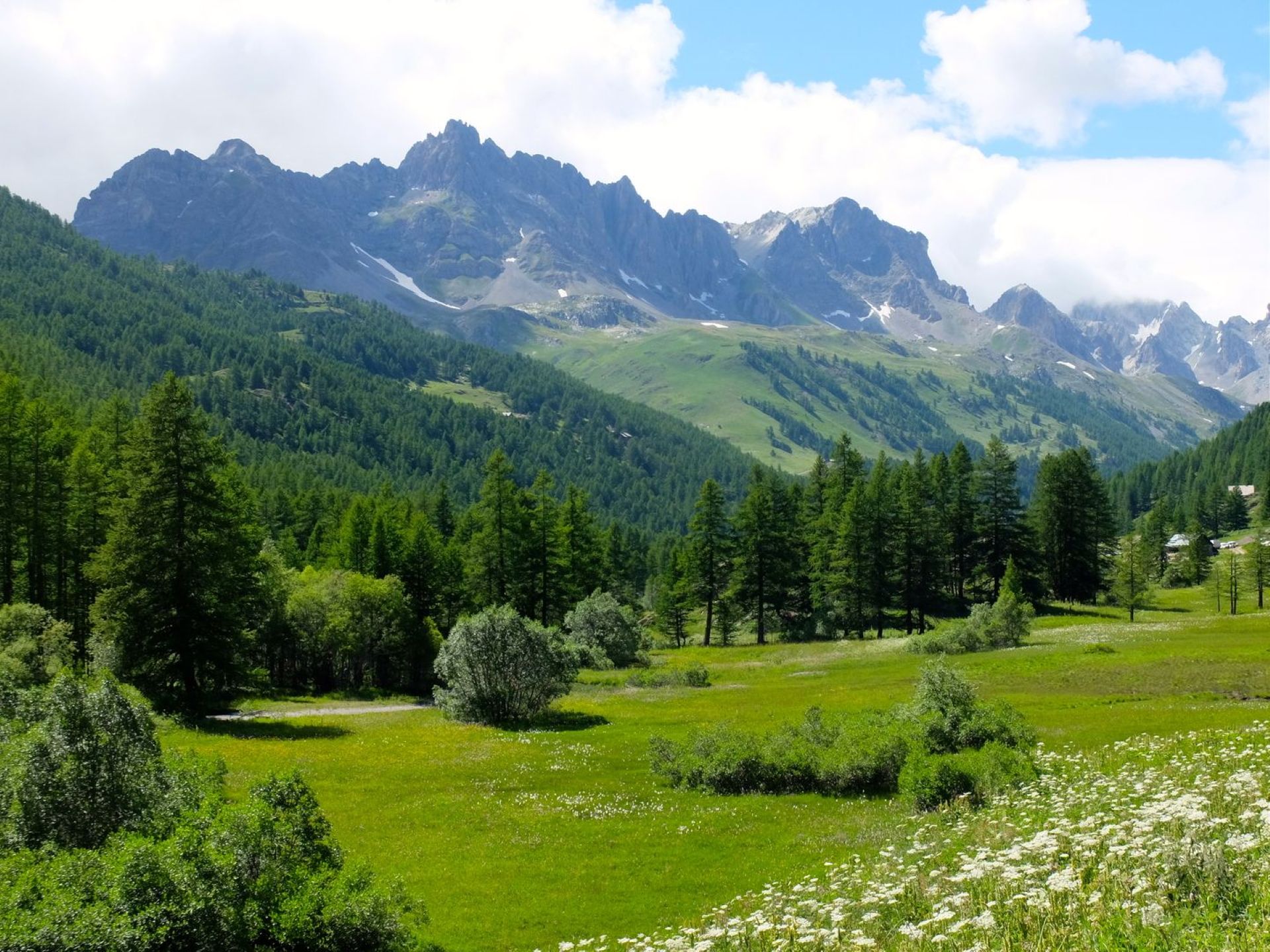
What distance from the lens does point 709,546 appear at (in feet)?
280

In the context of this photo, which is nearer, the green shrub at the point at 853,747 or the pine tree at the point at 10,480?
the green shrub at the point at 853,747

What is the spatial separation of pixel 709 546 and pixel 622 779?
54.1 metres

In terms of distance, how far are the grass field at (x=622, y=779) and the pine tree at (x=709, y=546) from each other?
25.7 m

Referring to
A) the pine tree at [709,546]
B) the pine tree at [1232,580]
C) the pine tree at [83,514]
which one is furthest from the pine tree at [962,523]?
the pine tree at [83,514]

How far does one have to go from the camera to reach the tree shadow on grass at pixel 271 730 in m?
39.7

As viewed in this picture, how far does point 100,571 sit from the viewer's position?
139ft

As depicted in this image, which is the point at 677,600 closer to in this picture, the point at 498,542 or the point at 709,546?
the point at 709,546

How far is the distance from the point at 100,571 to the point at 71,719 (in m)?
26.9

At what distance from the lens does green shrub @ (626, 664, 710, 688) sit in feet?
190

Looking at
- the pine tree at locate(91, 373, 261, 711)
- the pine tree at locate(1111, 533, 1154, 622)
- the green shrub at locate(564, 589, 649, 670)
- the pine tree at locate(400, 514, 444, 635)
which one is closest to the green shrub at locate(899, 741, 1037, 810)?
the pine tree at locate(91, 373, 261, 711)

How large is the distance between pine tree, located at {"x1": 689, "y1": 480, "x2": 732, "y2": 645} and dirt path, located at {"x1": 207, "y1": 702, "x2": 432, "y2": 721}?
118 feet

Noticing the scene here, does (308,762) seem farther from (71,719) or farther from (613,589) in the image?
(613,589)

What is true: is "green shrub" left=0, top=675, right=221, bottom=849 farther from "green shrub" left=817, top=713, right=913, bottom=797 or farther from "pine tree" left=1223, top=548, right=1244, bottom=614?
"pine tree" left=1223, top=548, right=1244, bottom=614

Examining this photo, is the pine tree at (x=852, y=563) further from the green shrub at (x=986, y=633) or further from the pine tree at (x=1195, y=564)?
the pine tree at (x=1195, y=564)
